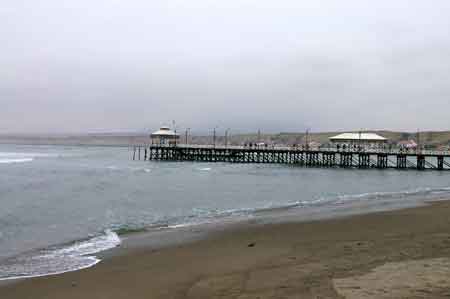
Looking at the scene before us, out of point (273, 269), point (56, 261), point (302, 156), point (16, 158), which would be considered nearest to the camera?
point (273, 269)

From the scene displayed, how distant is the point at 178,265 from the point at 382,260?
146 inches

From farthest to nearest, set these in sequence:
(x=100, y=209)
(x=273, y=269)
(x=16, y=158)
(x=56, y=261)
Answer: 1. (x=16, y=158)
2. (x=100, y=209)
3. (x=56, y=261)
4. (x=273, y=269)

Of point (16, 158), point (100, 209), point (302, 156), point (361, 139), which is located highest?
point (361, 139)

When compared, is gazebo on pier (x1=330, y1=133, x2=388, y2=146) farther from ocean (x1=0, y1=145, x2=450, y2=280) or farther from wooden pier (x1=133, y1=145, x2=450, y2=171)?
ocean (x1=0, y1=145, x2=450, y2=280)

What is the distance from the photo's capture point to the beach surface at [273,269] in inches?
253

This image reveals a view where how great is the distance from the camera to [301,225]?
1409cm

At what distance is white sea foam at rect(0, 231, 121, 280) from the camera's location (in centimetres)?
872

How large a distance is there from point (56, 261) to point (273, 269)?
456cm

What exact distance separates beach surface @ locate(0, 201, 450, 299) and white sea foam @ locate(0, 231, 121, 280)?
44 centimetres

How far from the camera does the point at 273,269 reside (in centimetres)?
805

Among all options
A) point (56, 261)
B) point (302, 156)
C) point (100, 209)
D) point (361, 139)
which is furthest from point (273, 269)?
point (302, 156)

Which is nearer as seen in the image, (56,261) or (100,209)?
(56,261)

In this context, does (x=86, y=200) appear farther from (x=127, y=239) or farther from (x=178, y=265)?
(x=178, y=265)

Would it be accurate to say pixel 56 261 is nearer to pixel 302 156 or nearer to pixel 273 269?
pixel 273 269
